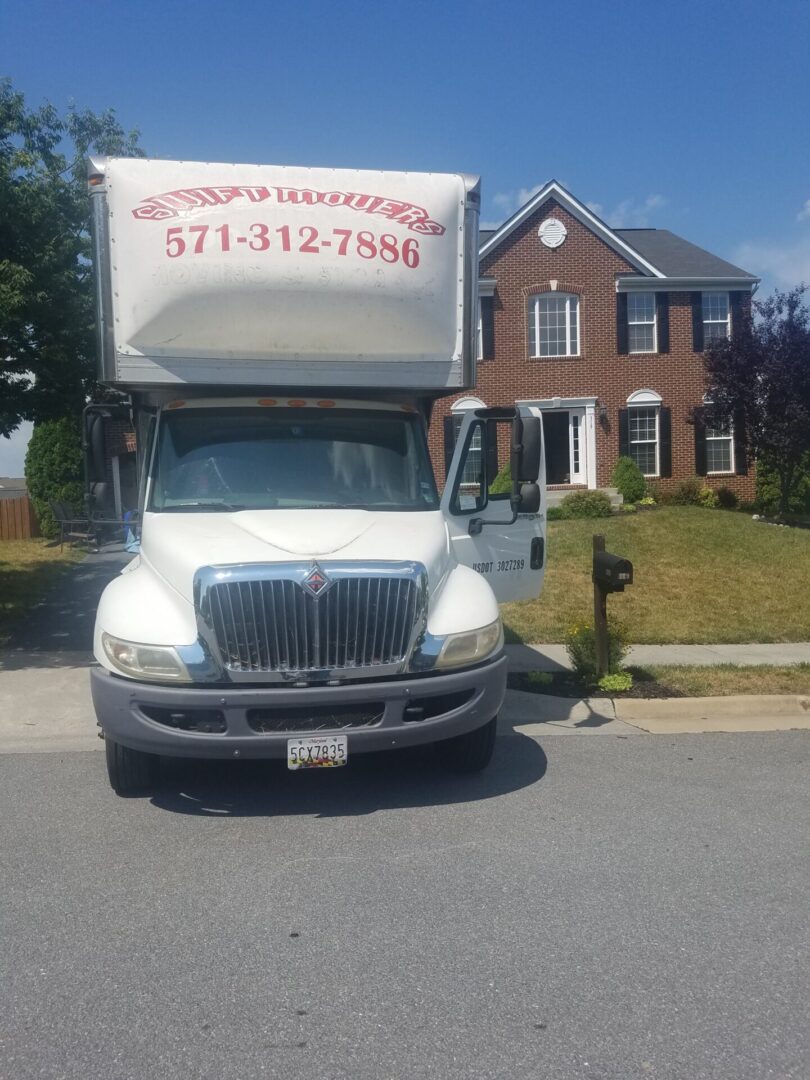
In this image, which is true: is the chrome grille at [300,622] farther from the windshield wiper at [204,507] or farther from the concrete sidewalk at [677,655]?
the concrete sidewalk at [677,655]

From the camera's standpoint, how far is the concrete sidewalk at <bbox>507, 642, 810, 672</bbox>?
9.37 metres

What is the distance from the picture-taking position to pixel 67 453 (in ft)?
77.1

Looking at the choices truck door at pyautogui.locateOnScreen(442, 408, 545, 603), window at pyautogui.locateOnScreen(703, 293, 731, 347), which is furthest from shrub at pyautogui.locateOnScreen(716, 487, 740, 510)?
truck door at pyautogui.locateOnScreen(442, 408, 545, 603)

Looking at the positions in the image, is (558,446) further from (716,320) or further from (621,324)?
(716,320)

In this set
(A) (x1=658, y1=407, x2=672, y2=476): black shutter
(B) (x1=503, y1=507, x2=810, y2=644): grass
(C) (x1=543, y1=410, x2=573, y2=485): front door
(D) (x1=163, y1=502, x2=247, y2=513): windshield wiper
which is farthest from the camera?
(C) (x1=543, y1=410, x2=573, y2=485): front door

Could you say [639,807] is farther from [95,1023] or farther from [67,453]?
[67,453]

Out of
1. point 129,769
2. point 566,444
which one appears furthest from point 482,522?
point 566,444

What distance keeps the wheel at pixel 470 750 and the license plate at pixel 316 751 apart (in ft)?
3.00

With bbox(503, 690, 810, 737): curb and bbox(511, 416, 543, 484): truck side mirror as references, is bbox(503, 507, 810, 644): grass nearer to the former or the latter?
bbox(503, 690, 810, 737): curb

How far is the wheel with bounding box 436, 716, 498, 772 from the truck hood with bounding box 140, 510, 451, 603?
934mm

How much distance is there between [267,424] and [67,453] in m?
18.4

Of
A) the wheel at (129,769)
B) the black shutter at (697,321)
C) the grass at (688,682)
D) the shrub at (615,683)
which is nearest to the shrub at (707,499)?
the black shutter at (697,321)

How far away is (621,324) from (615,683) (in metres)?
18.1

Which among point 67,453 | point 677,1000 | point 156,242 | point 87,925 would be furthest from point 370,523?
point 67,453
